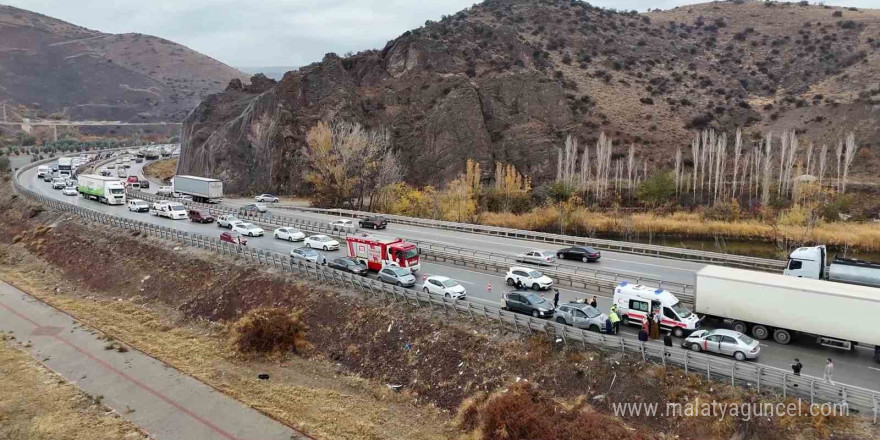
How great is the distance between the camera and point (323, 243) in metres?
40.2

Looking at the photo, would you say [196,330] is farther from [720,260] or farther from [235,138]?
[235,138]

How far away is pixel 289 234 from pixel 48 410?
2349 centimetres

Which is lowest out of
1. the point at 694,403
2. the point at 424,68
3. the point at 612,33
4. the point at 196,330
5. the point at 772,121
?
the point at 196,330

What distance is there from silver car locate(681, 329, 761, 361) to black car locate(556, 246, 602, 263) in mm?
15248

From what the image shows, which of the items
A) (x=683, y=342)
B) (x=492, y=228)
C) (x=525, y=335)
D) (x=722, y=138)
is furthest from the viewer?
(x=722, y=138)

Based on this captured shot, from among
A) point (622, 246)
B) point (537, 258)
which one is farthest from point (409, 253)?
point (622, 246)

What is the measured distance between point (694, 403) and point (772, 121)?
88.0 meters

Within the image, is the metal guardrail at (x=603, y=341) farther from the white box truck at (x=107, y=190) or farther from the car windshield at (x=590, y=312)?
the white box truck at (x=107, y=190)

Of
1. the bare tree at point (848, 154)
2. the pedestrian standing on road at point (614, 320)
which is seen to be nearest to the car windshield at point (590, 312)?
the pedestrian standing on road at point (614, 320)

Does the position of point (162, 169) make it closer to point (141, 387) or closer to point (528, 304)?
point (141, 387)

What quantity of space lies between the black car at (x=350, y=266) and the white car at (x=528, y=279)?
868 cm

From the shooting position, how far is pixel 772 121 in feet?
294

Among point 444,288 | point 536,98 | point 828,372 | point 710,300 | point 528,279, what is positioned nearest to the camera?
point 828,372

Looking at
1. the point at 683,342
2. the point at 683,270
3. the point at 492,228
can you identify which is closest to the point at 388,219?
the point at 492,228
